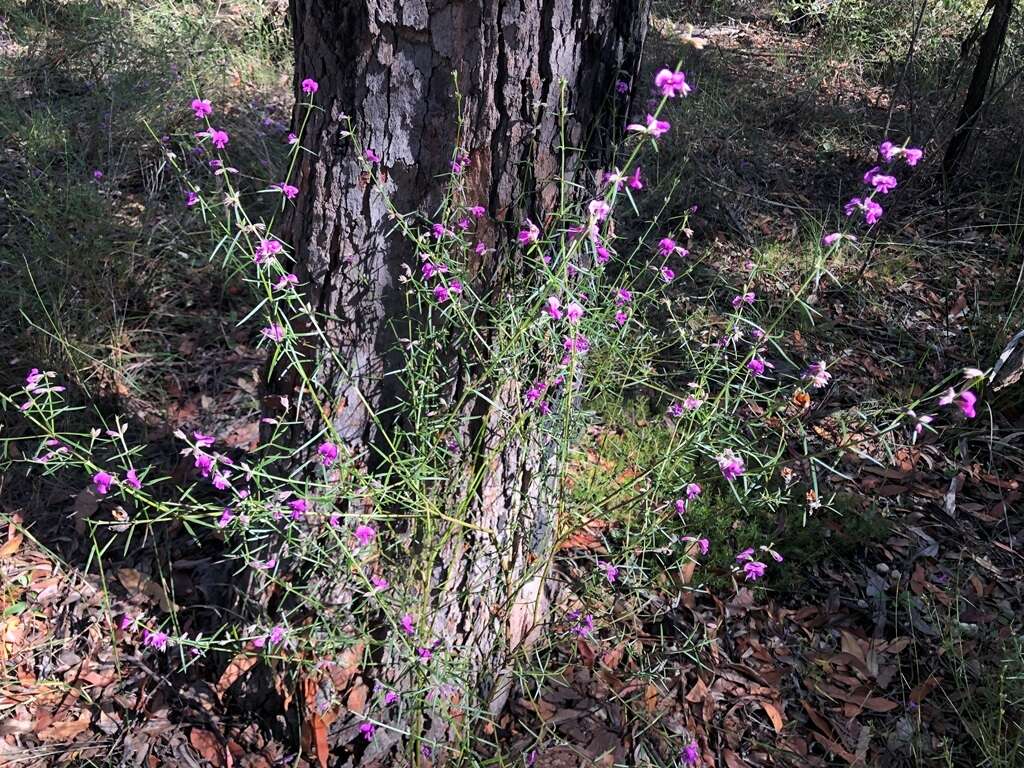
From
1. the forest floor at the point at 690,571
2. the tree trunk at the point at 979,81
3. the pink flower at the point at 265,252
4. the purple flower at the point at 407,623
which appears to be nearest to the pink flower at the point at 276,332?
the pink flower at the point at 265,252

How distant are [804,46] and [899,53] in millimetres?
733

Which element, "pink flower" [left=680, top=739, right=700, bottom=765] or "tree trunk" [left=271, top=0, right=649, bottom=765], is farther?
"pink flower" [left=680, top=739, right=700, bottom=765]

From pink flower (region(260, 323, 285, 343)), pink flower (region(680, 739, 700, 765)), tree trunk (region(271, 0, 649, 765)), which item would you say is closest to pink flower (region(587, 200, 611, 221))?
tree trunk (region(271, 0, 649, 765))

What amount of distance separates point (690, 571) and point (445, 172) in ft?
4.99

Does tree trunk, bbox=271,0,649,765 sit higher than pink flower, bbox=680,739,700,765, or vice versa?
tree trunk, bbox=271,0,649,765

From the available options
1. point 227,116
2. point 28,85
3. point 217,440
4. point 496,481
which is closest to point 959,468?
point 496,481

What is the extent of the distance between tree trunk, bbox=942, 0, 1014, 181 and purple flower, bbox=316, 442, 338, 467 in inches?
142

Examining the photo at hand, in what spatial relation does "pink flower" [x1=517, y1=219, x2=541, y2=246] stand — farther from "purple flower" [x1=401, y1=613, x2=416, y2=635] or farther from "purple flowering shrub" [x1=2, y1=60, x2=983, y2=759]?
"purple flower" [x1=401, y1=613, x2=416, y2=635]

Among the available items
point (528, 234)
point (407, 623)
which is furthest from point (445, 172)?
point (407, 623)

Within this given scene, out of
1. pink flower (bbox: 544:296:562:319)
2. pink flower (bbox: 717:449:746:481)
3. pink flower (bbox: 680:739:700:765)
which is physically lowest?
pink flower (bbox: 680:739:700:765)

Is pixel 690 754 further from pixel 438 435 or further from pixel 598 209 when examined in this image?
pixel 598 209

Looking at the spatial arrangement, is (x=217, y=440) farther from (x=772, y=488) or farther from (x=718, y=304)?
(x=718, y=304)

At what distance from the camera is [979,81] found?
4.03m

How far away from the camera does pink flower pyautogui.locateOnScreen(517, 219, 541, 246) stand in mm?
1525
